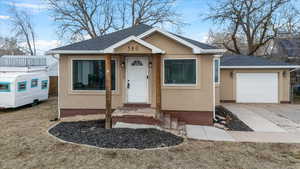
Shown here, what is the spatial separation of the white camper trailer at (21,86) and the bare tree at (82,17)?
33.0 ft

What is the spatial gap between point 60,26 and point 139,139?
20.2 meters

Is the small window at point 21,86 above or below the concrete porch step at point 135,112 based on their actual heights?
above

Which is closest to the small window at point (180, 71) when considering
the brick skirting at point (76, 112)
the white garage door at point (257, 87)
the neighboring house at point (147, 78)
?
the neighboring house at point (147, 78)

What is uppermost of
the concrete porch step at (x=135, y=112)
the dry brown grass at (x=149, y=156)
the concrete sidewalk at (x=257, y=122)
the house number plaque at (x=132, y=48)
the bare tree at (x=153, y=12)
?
the bare tree at (x=153, y=12)

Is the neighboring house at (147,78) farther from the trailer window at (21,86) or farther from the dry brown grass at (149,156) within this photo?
the trailer window at (21,86)

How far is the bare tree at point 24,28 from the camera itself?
89.7 ft

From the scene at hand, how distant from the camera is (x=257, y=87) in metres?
12.9

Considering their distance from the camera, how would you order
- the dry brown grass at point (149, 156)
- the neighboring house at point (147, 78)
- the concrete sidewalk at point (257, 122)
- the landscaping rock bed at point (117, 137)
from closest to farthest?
the dry brown grass at point (149, 156)
the landscaping rock bed at point (117, 137)
the concrete sidewalk at point (257, 122)
the neighboring house at point (147, 78)

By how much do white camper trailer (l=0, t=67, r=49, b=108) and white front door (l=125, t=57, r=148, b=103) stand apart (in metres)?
6.63

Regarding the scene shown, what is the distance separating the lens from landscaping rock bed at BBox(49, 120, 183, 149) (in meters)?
5.33

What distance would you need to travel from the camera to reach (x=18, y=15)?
27844mm

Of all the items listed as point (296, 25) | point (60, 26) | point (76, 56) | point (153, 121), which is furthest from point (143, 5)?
point (153, 121)

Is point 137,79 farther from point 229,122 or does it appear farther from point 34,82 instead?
point 34,82

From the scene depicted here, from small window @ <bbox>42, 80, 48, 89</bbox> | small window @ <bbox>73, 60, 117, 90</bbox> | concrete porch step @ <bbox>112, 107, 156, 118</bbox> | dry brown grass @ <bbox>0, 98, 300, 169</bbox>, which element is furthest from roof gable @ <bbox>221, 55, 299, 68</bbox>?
small window @ <bbox>42, 80, 48, 89</bbox>
